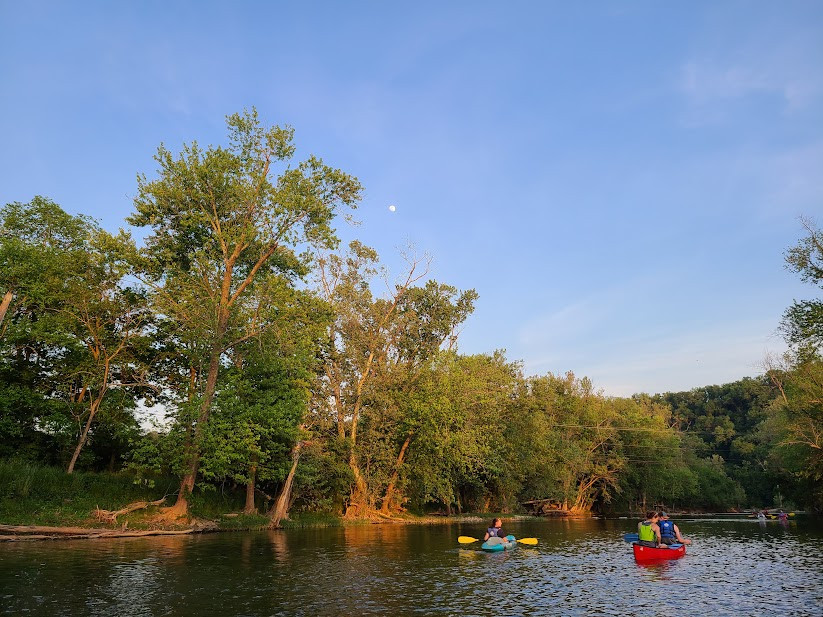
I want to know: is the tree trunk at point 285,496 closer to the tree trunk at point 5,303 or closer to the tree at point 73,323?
the tree at point 73,323

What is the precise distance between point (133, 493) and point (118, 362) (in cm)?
985

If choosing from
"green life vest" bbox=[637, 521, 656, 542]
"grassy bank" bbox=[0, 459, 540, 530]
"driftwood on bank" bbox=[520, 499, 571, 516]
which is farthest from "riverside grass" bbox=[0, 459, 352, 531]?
"driftwood on bank" bbox=[520, 499, 571, 516]

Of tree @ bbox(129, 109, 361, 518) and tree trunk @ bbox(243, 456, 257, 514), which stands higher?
tree @ bbox(129, 109, 361, 518)

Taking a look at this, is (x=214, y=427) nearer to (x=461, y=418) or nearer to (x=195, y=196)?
(x=195, y=196)

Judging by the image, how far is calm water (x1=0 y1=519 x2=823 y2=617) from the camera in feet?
46.1

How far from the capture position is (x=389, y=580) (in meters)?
18.5

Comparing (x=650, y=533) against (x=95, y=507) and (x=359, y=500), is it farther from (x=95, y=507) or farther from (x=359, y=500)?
(x=359, y=500)

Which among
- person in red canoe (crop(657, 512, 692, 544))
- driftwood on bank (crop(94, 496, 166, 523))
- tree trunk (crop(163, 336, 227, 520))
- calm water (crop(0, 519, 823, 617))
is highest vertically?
tree trunk (crop(163, 336, 227, 520))

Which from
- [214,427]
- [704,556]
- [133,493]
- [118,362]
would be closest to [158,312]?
[118,362]

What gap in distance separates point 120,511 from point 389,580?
22.8 metres

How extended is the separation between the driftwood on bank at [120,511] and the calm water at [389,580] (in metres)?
3.42

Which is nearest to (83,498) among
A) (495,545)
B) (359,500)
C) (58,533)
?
(58,533)

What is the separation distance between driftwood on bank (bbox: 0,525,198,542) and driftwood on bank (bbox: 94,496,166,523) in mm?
1381

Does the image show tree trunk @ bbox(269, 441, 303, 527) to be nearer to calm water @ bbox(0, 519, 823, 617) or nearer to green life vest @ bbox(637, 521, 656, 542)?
calm water @ bbox(0, 519, 823, 617)
